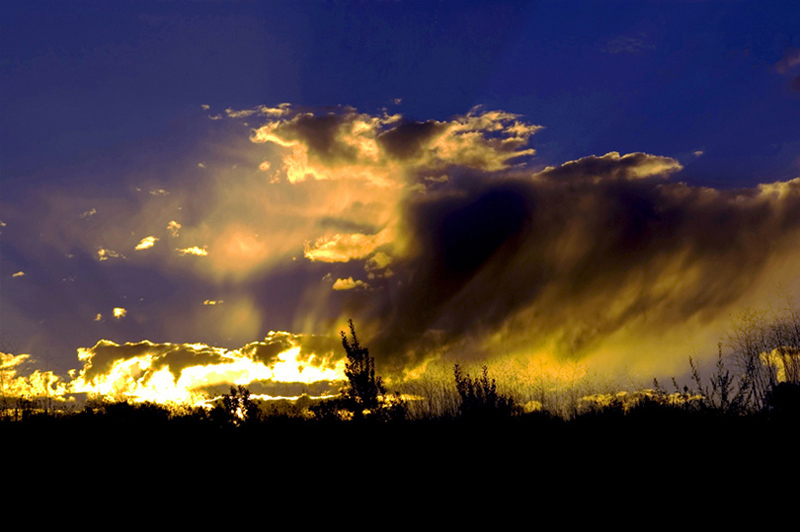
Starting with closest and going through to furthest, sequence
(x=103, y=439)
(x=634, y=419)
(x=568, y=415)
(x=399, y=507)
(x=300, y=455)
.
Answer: (x=399, y=507), (x=300, y=455), (x=103, y=439), (x=634, y=419), (x=568, y=415)

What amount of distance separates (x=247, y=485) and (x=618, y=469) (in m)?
8.88

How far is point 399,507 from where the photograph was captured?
980 cm

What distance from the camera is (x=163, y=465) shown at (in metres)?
12.9

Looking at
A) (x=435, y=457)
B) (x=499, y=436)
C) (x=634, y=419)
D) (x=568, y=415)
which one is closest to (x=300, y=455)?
(x=435, y=457)

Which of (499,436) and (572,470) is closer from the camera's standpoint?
(572,470)

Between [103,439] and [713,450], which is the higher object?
[103,439]

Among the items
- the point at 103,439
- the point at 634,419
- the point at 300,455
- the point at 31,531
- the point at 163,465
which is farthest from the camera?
the point at 634,419

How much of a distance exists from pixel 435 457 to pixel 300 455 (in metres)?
3.94

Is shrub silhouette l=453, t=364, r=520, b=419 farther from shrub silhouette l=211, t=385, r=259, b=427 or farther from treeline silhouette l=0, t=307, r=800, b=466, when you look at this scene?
shrub silhouette l=211, t=385, r=259, b=427

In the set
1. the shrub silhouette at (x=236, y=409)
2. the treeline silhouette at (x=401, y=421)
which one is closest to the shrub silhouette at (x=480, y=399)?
the treeline silhouette at (x=401, y=421)

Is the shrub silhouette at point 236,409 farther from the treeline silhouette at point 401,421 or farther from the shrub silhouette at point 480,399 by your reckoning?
the shrub silhouette at point 480,399

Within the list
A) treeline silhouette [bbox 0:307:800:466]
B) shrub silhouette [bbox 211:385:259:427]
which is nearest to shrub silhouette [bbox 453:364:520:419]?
treeline silhouette [bbox 0:307:800:466]

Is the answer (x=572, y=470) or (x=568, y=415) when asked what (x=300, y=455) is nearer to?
(x=572, y=470)

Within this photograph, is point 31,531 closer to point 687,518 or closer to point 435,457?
point 435,457
